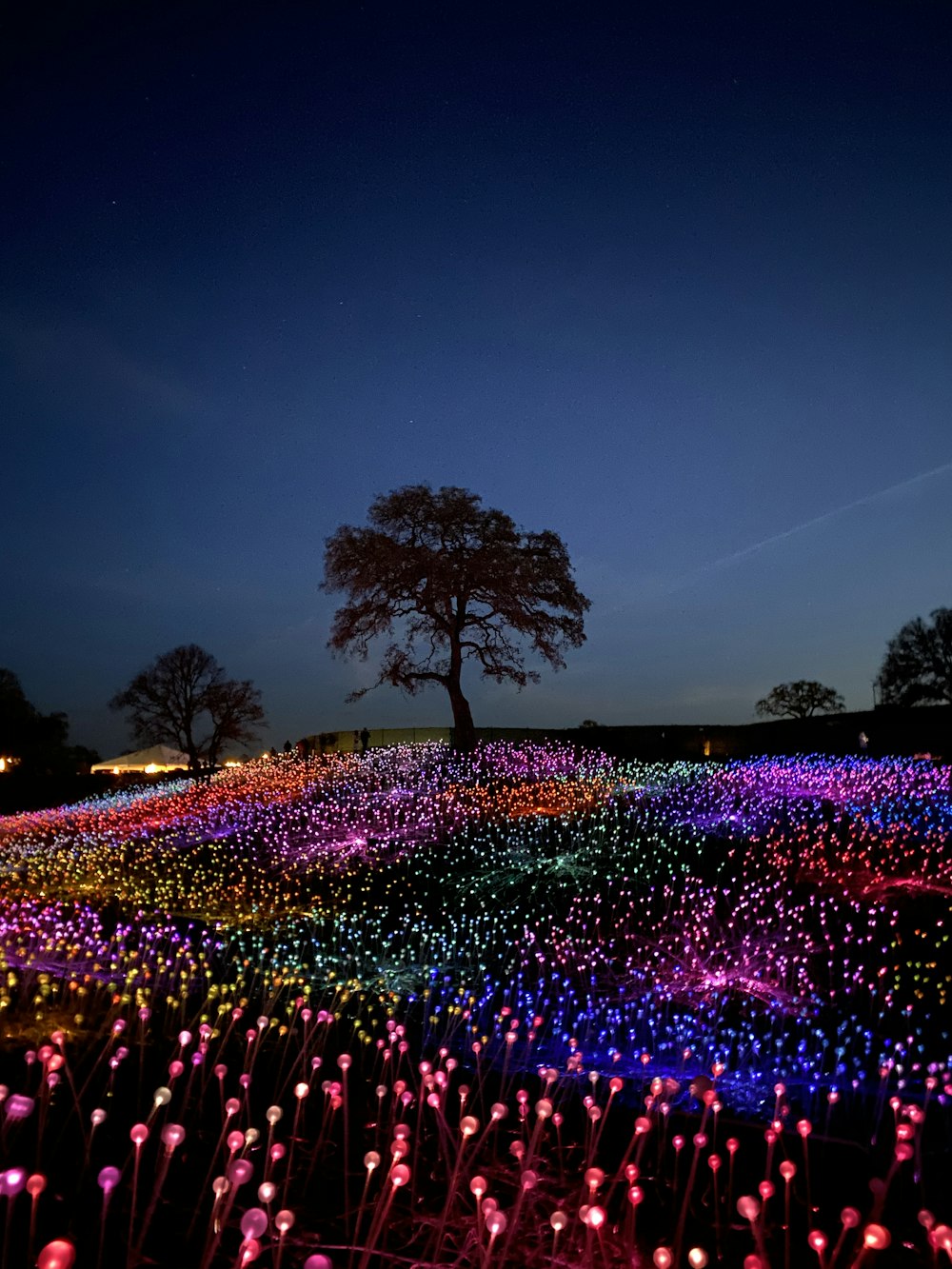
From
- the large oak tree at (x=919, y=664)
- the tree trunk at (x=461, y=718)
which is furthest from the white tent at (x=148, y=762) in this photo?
the large oak tree at (x=919, y=664)

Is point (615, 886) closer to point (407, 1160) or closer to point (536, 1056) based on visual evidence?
point (536, 1056)

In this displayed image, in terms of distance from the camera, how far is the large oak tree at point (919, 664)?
40031 mm

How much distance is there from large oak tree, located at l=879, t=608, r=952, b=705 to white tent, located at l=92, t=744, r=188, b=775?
111 feet

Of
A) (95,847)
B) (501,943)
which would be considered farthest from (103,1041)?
(95,847)

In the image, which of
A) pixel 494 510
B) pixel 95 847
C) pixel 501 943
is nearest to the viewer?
pixel 501 943

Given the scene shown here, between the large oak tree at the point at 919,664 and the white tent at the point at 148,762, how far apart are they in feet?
111

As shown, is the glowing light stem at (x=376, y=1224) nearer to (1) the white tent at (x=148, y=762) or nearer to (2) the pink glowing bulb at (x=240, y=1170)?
(2) the pink glowing bulb at (x=240, y=1170)

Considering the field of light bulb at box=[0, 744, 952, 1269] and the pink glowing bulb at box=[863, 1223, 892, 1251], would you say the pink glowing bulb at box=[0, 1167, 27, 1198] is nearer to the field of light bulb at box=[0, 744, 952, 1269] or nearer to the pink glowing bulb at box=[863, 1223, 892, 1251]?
the field of light bulb at box=[0, 744, 952, 1269]

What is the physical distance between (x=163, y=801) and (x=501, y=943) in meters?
11.9

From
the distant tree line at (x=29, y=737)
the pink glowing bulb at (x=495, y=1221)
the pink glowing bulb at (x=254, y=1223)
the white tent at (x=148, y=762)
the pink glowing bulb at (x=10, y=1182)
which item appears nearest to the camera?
the pink glowing bulb at (x=254, y=1223)

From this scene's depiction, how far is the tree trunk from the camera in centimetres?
2230

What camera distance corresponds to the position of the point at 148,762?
3672 cm

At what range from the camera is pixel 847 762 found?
1514 centimetres

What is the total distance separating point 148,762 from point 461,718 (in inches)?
798
